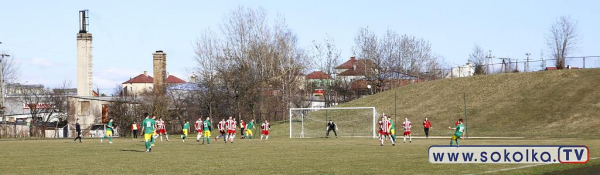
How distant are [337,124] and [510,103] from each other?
61.0ft

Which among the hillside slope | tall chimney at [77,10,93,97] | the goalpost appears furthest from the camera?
tall chimney at [77,10,93,97]

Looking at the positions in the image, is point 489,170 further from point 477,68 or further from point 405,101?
point 477,68

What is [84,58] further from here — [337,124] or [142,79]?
[142,79]

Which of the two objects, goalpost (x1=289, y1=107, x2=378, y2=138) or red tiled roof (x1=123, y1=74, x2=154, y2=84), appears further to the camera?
red tiled roof (x1=123, y1=74, x2=154, y2=84)

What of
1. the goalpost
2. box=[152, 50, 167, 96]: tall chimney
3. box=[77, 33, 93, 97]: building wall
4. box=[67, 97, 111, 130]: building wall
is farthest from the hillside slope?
box=[67, 97, 111, 130]: building wall

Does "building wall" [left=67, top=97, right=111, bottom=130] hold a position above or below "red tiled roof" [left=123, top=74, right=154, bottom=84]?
below

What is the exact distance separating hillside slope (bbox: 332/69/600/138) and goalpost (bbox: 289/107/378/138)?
14.2 ft

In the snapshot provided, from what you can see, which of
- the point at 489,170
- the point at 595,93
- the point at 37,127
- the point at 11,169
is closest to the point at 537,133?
the point at 595,93

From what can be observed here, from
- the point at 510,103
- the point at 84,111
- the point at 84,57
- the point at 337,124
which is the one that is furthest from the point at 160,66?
the point at 510,103

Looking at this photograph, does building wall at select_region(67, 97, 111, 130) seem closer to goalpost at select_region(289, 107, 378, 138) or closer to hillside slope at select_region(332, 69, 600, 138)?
goalpost at select_region(289, 107, 378, 138)

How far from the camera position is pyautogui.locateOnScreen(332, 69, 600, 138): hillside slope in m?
65.6

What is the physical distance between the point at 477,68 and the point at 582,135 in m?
47.3

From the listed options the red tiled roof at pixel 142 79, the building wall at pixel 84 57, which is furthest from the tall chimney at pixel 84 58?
the red tiled roof at pixel 142 79

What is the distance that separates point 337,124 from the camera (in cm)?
7388
